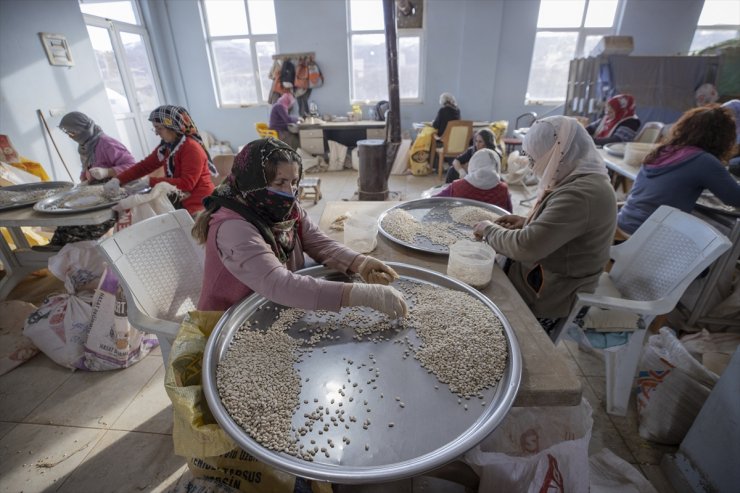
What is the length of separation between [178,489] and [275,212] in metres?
0.84

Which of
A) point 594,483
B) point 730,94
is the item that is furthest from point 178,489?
point 730,94

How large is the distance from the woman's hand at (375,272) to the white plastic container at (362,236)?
7.3 inches

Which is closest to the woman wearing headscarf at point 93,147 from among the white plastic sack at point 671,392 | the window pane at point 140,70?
the white plastic sack at point 671,392

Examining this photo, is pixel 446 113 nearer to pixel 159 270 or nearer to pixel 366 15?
pixel 366 15

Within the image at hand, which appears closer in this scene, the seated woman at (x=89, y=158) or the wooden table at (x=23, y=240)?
the wooden table at (x=23, y=240)

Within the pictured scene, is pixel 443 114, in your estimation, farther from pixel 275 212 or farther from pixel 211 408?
pixel 211 408

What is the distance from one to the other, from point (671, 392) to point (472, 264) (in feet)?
3.64

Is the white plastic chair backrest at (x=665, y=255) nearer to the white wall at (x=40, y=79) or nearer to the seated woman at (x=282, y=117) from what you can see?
the seated woman at (x=282, y=117)

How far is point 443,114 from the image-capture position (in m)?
5.67

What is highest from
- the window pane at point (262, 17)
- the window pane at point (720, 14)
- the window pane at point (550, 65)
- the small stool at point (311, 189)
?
the window pane at point (262, 17)

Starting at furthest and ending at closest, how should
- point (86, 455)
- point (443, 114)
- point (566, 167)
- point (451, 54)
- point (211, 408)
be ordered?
point (451, 54), point (443, 114), point (86, 455), point (566, 167), point (211, 408)

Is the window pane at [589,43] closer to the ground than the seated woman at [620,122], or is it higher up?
higher up

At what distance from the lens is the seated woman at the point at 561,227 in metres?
1.25

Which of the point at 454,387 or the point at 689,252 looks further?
the point at 689,252
